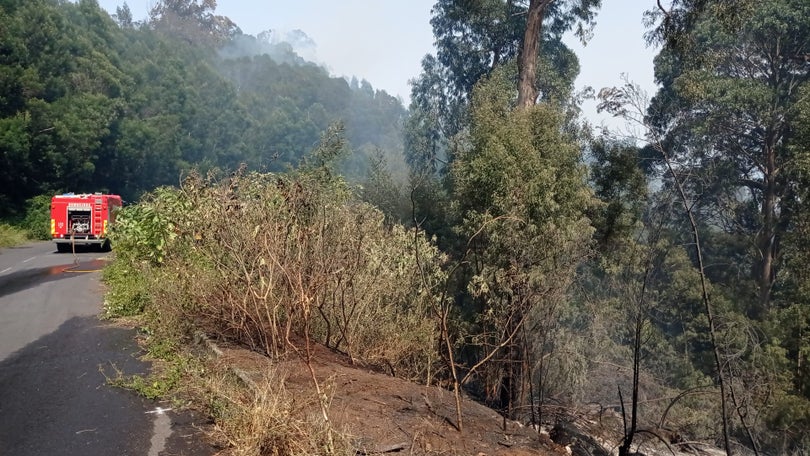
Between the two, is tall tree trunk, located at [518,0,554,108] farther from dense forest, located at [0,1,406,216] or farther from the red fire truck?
the red fire truck

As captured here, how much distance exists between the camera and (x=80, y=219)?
26328mm

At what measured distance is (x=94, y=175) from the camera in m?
43.9

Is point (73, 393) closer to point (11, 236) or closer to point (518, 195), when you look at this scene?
point (518, 195)

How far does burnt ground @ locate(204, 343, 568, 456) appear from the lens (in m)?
5.74

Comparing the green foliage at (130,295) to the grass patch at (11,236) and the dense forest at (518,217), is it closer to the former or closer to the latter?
the dense forest at (518,217)

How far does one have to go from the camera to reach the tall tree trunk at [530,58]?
18.0 m

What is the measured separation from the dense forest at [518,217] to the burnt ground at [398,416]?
52 cm

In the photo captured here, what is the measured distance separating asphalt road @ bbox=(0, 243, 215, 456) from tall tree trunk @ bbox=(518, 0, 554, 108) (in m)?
11.2

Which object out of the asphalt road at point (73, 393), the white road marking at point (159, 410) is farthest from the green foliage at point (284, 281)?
the white road marking at point (159, 410)

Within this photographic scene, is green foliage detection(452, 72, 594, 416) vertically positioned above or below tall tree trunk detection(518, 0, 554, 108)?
below

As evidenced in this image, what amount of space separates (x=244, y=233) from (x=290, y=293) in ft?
3.27

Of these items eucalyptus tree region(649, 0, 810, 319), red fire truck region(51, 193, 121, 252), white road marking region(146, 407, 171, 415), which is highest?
eucalyptus tree region(649, 0, 810, 319)

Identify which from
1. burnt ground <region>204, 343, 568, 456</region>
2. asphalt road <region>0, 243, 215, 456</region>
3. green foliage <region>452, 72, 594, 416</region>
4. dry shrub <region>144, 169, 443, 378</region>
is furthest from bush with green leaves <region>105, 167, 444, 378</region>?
green foliage <region>452, 72, 594, 416</region>

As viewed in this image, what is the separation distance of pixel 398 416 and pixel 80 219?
76.8ft
